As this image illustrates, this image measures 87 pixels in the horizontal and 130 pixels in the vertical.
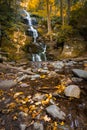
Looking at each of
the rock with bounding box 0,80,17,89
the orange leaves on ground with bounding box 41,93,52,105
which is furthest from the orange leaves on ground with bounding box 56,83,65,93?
the rock with bounding box 0,80,17,89

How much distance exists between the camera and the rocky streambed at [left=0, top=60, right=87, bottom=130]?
12.3ft

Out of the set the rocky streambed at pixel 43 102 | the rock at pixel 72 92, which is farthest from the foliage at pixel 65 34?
the rock at pixel 72 92

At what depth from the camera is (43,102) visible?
4.51 metres

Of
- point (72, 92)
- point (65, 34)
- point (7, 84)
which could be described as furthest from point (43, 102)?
point (65, 34)

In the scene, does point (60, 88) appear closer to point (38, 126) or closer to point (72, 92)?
point (72, 92)

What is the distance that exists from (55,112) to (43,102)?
624 mm

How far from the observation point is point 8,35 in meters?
13.2

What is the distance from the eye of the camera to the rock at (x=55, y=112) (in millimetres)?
3865

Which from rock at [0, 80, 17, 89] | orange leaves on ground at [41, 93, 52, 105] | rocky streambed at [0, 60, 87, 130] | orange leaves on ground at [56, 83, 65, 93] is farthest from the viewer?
rock at [0, 80, 17, 89]

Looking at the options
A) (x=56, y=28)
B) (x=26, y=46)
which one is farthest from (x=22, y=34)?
(x=56, y=28)

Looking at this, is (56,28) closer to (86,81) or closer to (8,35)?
(8,35)

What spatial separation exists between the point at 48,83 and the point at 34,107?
5.22 feet

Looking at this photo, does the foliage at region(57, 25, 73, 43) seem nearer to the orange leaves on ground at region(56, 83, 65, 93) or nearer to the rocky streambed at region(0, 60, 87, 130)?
the rocky streambed at region(0, 60, 87, 130)

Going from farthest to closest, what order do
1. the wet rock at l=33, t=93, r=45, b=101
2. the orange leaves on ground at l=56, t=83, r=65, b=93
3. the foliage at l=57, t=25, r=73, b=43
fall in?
the foliage at l=57, t=25, r=73, b=43
the orange leaves on ground at l=56, t=83, r=65, b=93
the wet rock at l=33, t=93, r=45, b=101
